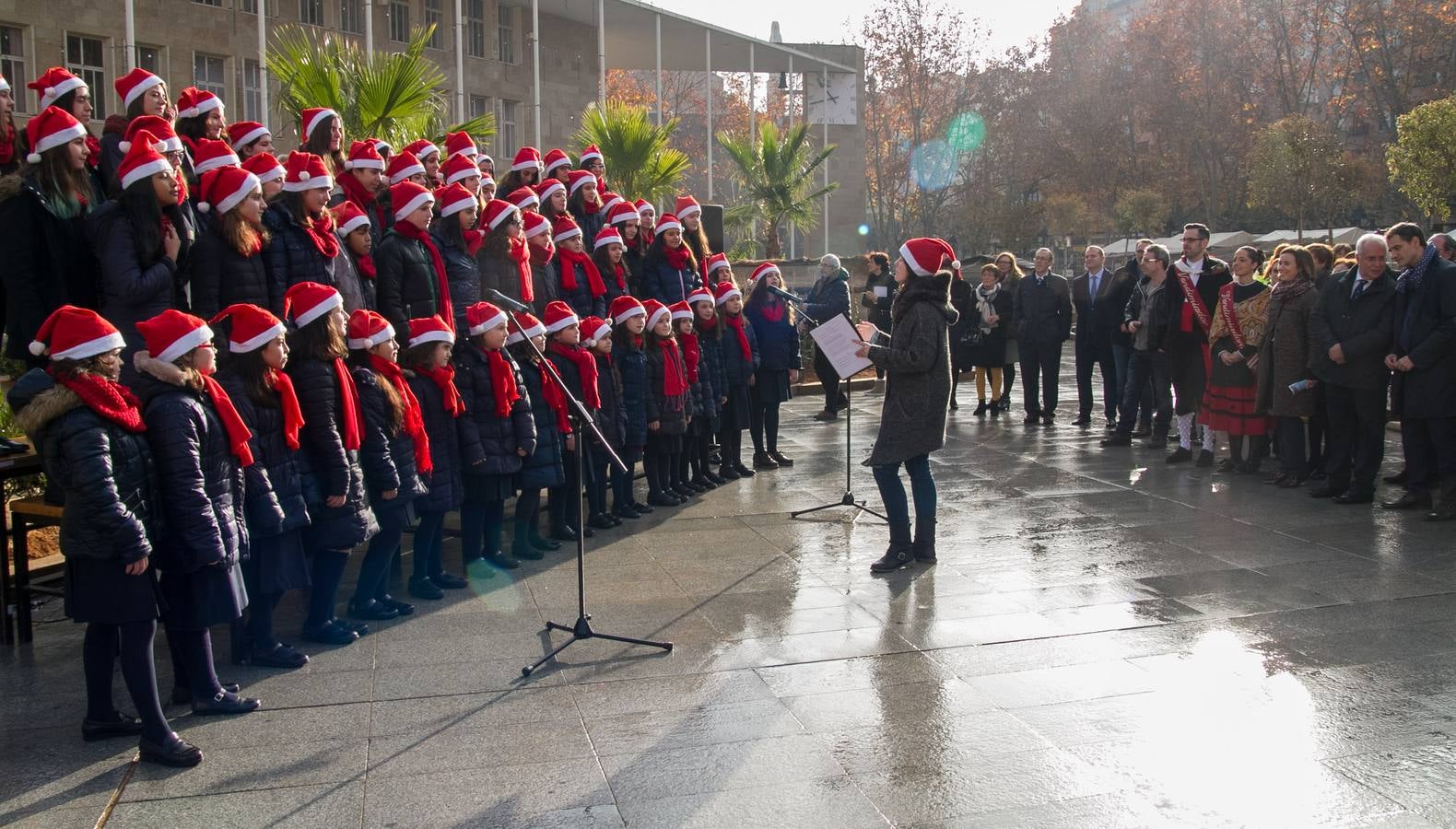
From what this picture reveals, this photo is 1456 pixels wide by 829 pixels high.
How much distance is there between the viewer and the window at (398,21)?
108ft

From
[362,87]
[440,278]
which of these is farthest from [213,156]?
[362,87]

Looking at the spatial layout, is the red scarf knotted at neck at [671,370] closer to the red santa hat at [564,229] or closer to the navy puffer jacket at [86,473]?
the red santa hat at [564,229]

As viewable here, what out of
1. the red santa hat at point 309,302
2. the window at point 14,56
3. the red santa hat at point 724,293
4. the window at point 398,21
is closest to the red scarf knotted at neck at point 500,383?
the red santa hat at point 309,302

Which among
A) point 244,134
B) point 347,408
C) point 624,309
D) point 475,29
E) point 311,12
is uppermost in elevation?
point 475,29

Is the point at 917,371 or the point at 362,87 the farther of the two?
the point at 362,87

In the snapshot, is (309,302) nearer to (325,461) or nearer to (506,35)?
(325,461)

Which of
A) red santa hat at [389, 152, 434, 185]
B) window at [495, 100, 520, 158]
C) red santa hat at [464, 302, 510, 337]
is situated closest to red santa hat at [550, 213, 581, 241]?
red santa hat at [389, 152, 434, 185]

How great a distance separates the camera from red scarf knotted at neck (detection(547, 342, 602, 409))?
8.72m

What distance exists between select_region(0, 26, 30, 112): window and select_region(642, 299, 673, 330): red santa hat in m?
20.4

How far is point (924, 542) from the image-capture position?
27.0 ft

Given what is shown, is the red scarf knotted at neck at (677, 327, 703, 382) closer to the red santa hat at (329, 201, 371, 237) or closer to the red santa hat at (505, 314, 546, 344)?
the red santa hat at (505, 314, 546, 344)

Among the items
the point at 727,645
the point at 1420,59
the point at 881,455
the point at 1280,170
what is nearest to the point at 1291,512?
the point at 881,455

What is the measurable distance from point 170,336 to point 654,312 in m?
4.94

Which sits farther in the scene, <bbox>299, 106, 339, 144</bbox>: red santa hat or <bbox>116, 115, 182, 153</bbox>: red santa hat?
<bbox>299, 106, 339, 144</bbox>: red santa hat
